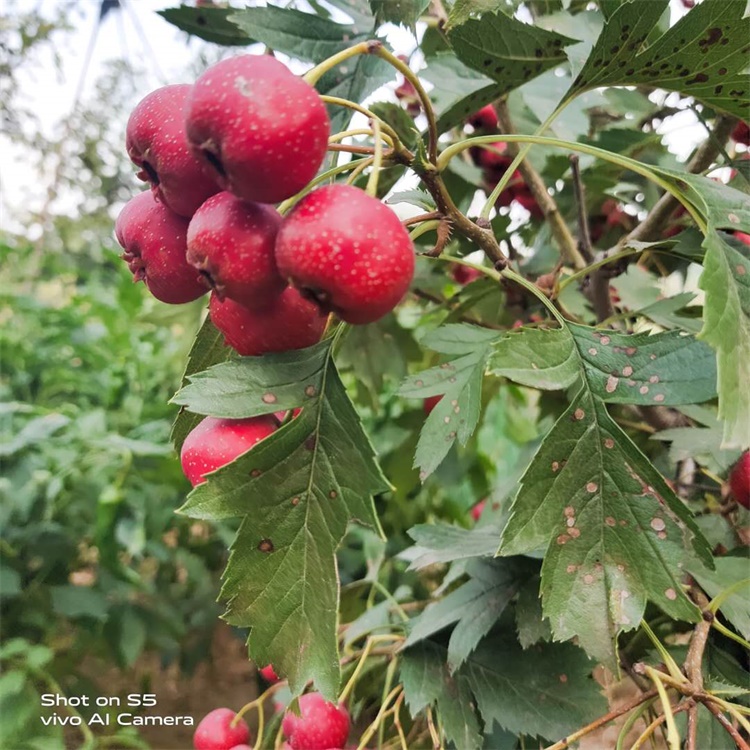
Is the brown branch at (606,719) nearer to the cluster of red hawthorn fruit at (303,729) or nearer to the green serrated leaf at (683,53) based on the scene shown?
the cluster of red hawthorn fruit at (303,729)

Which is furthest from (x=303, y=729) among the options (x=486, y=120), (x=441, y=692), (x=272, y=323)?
(x=486, y=120)

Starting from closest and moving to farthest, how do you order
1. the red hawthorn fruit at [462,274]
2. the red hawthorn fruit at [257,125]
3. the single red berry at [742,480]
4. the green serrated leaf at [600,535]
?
1. the red hawthorn fruit at [257,125]
2. the green serrated leaf at [600,535]
3. the single red berry at [742,480]
4. the red hawthorn fruit at [462,274]

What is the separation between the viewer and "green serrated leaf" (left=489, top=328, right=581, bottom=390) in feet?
1.30

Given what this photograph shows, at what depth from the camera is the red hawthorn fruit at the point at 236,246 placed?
13.0 inches

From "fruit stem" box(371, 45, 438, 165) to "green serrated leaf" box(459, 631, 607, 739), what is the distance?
1.43 feet

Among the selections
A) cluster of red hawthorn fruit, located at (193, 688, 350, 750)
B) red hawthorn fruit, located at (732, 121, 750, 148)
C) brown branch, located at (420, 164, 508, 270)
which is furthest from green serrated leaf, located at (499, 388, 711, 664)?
red hawthorn fruit, located at (732, 121, 750, 148)

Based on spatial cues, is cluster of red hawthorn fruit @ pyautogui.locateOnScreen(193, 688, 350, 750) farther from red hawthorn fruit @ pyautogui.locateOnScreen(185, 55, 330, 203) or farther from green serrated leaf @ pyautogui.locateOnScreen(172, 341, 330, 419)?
red hawthorn fruit @ pyautogui.locateOnScreen(185, 55, 330, 203)

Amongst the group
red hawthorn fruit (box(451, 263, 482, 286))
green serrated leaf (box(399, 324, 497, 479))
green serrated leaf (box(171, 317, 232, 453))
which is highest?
green serrated leaf (box(171, 317, 232, 453))

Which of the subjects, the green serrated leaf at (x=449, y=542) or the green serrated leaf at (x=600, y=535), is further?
the green serrated leaf at (x=449, y=542)

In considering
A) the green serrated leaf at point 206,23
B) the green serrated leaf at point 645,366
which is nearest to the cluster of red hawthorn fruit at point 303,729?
the green serrated leaf at point 645,366

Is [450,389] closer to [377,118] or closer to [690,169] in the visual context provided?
[377,118]

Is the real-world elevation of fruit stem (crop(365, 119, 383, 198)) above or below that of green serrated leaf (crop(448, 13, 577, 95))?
below

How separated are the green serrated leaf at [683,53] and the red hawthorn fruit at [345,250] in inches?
9.7

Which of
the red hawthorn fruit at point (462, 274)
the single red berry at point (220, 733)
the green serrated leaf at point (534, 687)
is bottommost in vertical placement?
the single red berry at point (220, 733)
